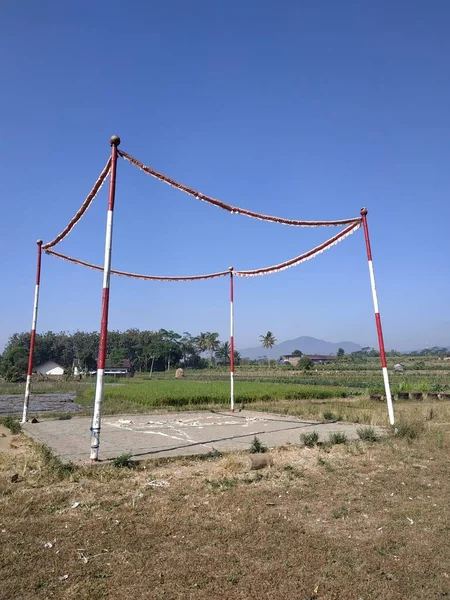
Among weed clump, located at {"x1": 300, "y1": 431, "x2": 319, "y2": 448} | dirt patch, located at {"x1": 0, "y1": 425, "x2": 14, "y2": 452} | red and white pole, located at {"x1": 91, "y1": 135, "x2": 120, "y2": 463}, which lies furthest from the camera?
dirt patch, located at {"x1": 0, "y1": 425, "x2": 14, "y2": 452}

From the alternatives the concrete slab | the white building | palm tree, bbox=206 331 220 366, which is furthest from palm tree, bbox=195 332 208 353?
the concrete slab

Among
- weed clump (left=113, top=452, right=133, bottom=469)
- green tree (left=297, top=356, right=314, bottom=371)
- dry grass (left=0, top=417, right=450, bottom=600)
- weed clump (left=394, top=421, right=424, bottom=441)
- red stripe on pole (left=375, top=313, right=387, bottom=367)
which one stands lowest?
dry grass (left=0, top=417, right=450, bottom=600)

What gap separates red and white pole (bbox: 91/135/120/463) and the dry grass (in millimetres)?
596

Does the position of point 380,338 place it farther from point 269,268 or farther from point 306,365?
point 306,365

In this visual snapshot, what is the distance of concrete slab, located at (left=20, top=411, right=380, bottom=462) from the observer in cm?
812

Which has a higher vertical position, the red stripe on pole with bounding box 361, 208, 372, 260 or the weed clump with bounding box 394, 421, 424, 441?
the red stripe on pole with bounding box 361, 208, 372, 260

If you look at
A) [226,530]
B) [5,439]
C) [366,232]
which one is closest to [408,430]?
[366,232]

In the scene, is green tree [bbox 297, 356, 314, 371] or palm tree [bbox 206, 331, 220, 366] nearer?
green tree [bbox 297, 356, 314, 371]

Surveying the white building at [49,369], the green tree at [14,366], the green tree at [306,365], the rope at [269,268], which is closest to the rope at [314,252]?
the rope at [269,268]

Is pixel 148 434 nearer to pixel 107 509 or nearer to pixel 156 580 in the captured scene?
pixel 107 509

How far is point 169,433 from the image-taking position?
34.6 feet

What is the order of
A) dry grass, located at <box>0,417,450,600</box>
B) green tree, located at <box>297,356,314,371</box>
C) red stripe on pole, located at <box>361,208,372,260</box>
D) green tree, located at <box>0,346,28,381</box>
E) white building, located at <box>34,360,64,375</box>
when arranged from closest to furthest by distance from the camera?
dry grass, located at <box>0,417,450,600</box> → red stripe on pole, located at <box>361,208,372,260</box> → green tree, located at <box>0,346,28,381</box> → green tree, located at <box>297,356,314,371</box> → white building, located at <box>34,360,64,375</box>

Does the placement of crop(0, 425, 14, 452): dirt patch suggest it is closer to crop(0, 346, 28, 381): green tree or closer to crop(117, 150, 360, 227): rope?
crop(117, 150, 360, 227): rope

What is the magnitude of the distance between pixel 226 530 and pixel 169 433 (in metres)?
6.39
